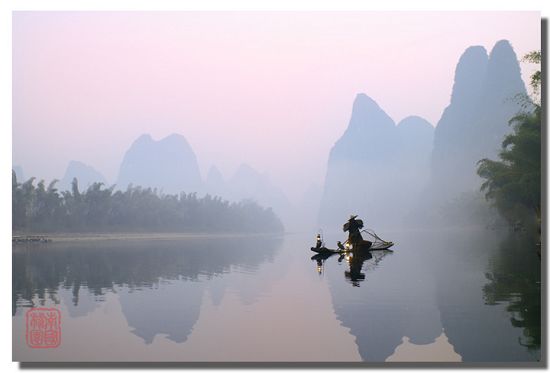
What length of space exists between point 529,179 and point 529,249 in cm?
314

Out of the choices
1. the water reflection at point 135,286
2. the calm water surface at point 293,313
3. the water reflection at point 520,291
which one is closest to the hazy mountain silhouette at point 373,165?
the water reflection at point 135,286

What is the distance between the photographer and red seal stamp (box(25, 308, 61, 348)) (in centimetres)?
872

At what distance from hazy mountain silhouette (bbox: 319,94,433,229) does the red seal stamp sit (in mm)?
115020

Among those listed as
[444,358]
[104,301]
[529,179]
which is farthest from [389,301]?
[529,179]

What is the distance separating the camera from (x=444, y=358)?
7867mm

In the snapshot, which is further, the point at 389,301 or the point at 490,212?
the point at 490,212

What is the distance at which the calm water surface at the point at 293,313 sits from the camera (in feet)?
27.3

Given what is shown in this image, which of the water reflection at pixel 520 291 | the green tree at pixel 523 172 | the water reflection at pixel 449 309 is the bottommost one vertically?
the water reflection at pixel 449 309

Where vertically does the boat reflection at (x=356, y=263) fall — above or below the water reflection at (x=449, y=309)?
below

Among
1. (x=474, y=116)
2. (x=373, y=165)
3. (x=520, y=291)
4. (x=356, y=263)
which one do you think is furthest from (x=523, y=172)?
(x=373, y=165)

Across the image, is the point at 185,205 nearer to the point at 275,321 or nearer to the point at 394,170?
the point at 275,321

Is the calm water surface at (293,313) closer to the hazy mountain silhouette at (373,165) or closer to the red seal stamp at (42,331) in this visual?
the red seal stamp at (42,331)

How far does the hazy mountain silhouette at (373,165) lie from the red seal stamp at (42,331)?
115020 millimetres

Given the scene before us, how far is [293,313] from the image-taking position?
11320mm
